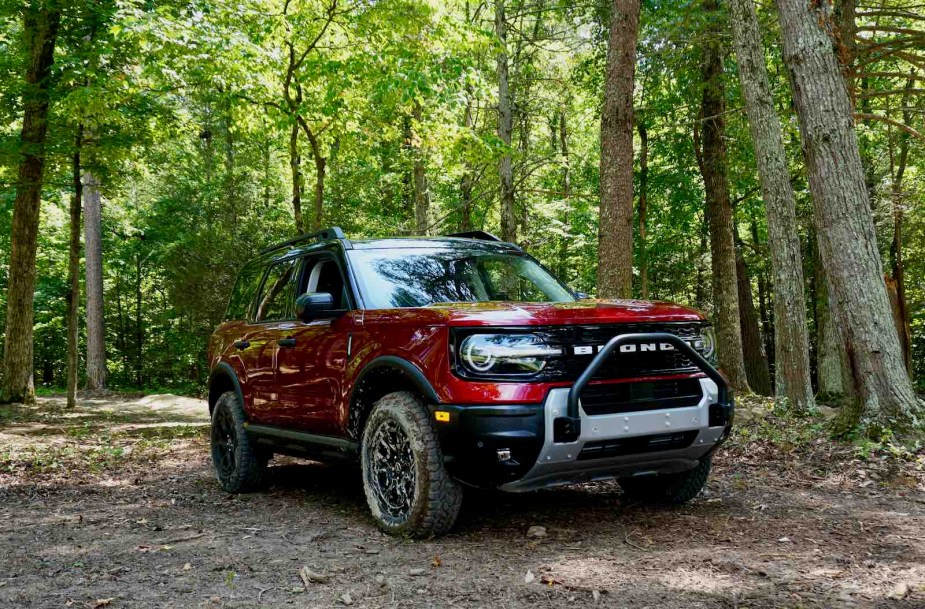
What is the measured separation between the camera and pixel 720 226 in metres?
15.4

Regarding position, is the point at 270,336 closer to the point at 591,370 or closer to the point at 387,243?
the point at 387,243

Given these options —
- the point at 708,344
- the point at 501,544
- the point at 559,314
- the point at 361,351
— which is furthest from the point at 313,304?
the point at 708,344

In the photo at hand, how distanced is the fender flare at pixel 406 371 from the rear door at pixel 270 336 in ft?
4.38

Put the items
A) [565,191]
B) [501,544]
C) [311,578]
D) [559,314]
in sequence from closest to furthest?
[311,578] < [559,314] < [501,544] < [565,191]

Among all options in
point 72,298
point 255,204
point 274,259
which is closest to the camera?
point 274,259

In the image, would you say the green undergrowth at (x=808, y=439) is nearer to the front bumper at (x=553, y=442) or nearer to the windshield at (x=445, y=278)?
the front bumper at (x=553, y=442)

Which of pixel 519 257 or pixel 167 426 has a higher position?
pixel 519 257

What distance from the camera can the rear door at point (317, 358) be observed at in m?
5.21

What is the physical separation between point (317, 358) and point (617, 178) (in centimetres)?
481

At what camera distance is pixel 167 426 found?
1222 cm

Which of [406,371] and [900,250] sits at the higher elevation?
[900,250]

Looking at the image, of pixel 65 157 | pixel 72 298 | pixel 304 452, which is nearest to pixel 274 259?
pixel 304 452

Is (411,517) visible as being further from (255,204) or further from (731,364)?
(255,204)

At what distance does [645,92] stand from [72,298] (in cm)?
1226
